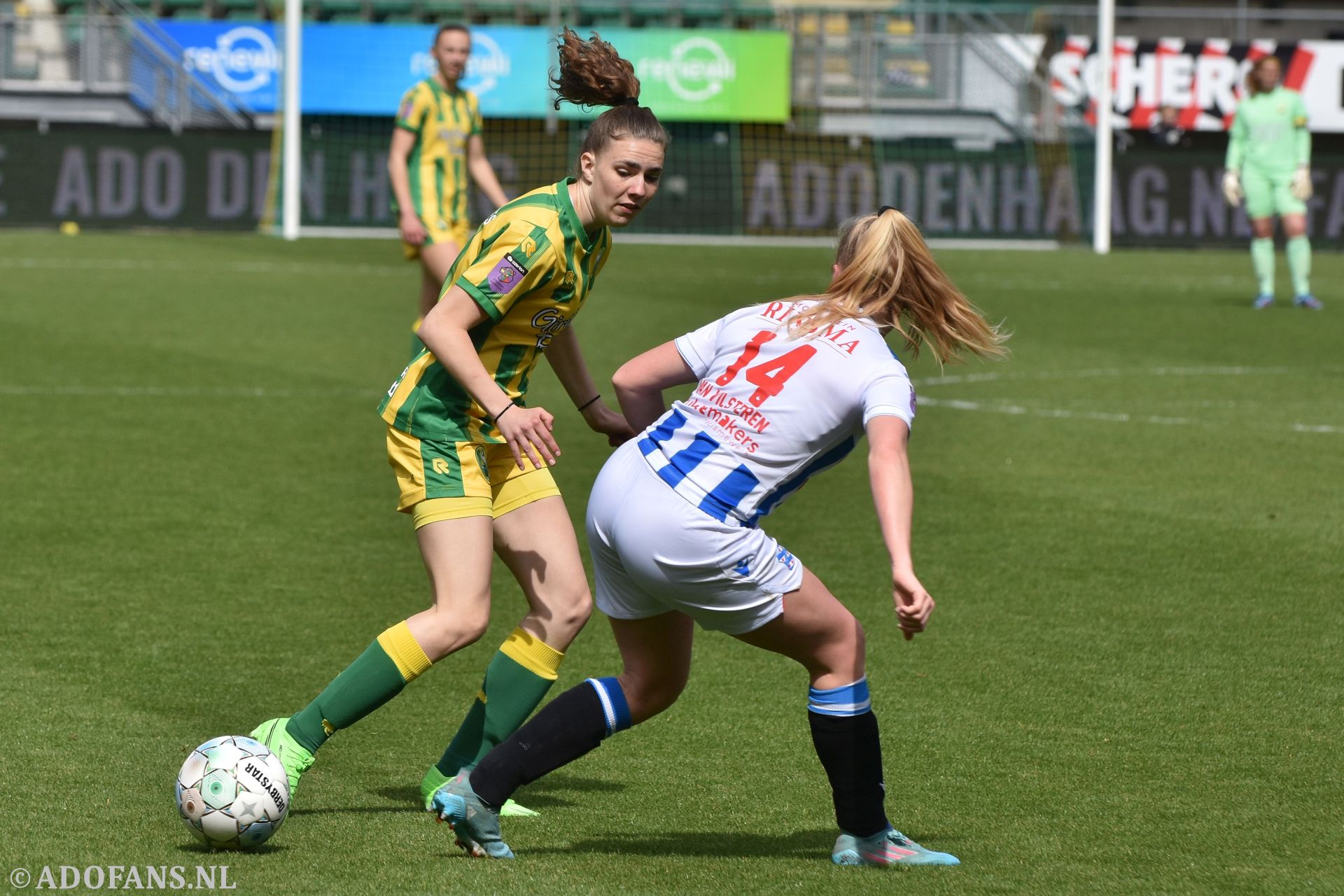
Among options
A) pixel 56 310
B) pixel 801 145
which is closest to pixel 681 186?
pixel 801 145

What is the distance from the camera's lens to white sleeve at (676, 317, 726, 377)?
4168mm

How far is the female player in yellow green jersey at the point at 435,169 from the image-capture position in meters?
12.4

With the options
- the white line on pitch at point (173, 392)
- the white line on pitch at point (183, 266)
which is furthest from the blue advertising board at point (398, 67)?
the white line on pitch at point (173, 392)

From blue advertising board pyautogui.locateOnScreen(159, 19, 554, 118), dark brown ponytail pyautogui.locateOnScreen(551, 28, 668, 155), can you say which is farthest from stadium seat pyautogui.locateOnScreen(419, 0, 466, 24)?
dark brown ponytail pyautogui.locateOnScreen(551, 28, 668, 155)

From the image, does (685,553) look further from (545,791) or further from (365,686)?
(545,791)

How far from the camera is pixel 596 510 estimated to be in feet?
13.6

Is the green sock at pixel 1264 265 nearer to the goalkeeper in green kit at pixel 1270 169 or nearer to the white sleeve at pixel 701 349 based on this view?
the goalkeeper in green kit at pixel 1270 169

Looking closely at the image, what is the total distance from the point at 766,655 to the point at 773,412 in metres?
2.52

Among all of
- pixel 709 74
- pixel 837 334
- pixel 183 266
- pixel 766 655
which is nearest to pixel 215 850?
pixel 837 334

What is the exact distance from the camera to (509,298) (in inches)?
177

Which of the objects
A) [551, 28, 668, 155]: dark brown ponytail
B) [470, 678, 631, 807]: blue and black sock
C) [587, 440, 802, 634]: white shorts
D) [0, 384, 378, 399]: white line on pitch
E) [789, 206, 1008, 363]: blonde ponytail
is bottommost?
[470, 678, 631, 807]: blue and black sock

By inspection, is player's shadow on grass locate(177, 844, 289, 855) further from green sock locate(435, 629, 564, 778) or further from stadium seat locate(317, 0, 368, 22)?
stadium seat locate(317, 0, 368, 22)

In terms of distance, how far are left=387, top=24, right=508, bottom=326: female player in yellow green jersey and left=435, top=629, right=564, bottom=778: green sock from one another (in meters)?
7.89

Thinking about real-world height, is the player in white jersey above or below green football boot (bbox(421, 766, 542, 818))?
above
